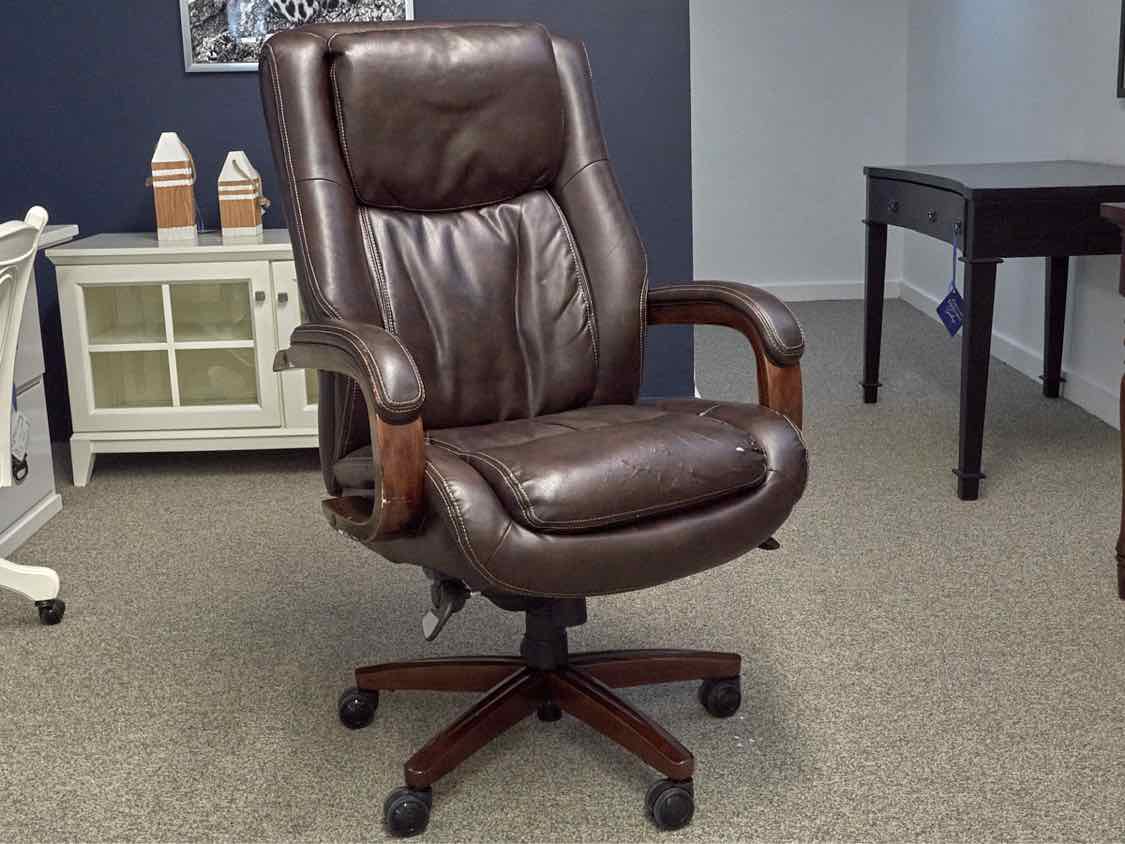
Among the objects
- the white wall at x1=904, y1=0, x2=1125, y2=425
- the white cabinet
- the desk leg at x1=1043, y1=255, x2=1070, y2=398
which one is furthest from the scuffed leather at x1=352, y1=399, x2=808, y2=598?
the desk leg at x1=1043, y1=255, x2=1070, y2=398

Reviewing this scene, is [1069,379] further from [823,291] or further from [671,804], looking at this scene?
[671,804]

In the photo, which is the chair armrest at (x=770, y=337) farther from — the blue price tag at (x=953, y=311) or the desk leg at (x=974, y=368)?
the blue price tag at (x=953, y=311)

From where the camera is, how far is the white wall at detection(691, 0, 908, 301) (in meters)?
5.47

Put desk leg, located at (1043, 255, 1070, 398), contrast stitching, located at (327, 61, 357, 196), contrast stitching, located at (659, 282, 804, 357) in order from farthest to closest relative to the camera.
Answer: desk leg, located at (1043, 255, 1070, 398)
contrast stitching, located at (327, 61, 357, 196)
contrast stitching, located at (659, 282, 804, 357)

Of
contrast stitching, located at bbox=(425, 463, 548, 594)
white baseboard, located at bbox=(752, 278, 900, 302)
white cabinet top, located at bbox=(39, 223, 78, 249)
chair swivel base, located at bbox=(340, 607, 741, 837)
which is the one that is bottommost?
white baseboard, located at bbox=(752, 278, 900, 302)

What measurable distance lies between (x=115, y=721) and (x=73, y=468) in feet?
4.92

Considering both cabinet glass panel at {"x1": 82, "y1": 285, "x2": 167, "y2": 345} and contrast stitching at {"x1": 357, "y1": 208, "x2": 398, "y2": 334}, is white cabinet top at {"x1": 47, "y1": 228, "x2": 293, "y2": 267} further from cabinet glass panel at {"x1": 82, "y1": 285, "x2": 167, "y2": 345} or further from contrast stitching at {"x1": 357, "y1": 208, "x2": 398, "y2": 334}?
contrast stitching at {"x1": 357, "y1": 208, "x2": 398, "y2": 334}

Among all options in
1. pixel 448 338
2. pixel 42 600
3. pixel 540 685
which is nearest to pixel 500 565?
pixel 540 685

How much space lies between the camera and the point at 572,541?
1.59 m

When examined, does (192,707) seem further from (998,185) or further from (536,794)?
(998,185)

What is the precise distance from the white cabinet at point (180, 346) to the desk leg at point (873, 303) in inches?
62.4

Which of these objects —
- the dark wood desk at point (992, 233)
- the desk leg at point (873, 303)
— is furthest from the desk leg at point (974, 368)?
the desk leg at point (873, 303)

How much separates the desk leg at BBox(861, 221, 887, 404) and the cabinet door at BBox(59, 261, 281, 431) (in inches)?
66.0

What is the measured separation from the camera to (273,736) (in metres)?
1.99
